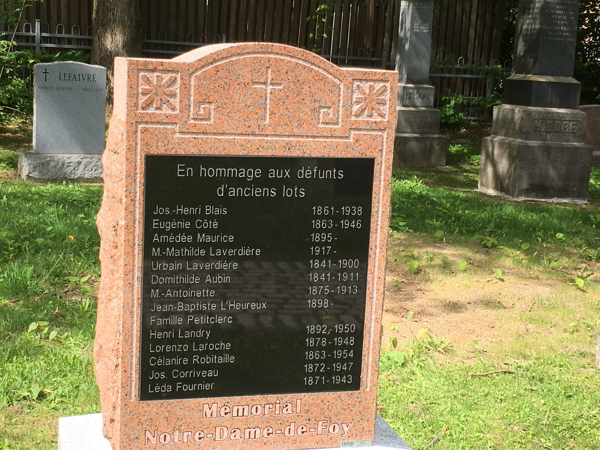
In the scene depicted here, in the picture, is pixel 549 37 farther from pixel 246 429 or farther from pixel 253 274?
pixel 246 429

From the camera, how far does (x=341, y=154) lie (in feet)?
10.9

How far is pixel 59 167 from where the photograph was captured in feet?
34.0

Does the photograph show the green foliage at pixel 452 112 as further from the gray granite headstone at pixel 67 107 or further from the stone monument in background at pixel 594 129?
the gray granite headstone at pixel 67 107

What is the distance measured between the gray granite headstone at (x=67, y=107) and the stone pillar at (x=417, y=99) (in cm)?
528

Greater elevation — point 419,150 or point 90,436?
point 419,150

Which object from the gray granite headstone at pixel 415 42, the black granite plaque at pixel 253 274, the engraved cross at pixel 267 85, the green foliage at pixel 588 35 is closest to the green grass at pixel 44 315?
the black granite plaque at pixel 253 274

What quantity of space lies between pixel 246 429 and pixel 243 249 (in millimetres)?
740

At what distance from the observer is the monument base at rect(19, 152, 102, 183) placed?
1023 centimetres

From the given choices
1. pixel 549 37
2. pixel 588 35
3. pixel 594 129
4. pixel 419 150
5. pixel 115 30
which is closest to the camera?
pixel 549 37

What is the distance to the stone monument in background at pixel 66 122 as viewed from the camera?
404 inches

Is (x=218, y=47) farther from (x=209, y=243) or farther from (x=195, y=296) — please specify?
(x=195, y=296)

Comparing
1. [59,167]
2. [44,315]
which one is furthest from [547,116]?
[44,315]

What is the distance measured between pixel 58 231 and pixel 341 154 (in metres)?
4.29

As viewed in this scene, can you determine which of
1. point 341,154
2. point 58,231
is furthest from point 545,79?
point 341,154
